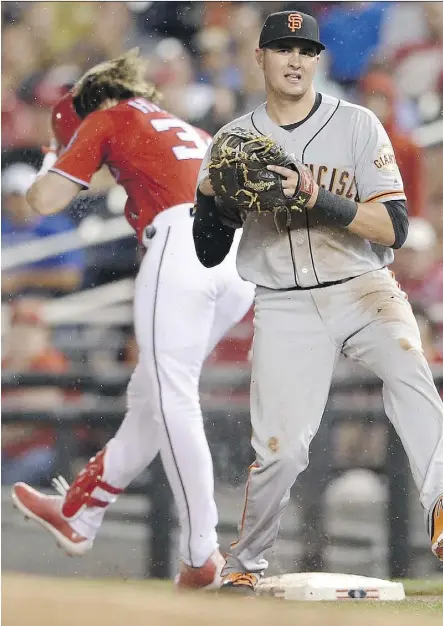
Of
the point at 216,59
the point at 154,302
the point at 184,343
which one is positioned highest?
the point at 216,59

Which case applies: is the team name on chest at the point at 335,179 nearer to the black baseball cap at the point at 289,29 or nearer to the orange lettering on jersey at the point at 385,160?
the orange lettering on jersey at the point at 385,160

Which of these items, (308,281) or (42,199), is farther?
(42,199)

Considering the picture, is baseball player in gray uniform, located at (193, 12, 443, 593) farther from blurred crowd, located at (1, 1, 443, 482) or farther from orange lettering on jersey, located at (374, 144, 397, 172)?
blurred crowd, located at (1, 1, 443, 482)

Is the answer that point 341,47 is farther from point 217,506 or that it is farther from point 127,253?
point 217,506

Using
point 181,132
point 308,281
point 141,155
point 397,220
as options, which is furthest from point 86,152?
point 397,220

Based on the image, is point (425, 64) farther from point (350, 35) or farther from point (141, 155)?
point (141, 155)

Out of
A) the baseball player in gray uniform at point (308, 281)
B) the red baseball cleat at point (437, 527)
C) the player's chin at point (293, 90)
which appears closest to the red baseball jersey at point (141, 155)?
the baseball player in gray uniform at point (308, 281)

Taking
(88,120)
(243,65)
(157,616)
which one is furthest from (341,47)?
(157,616)
